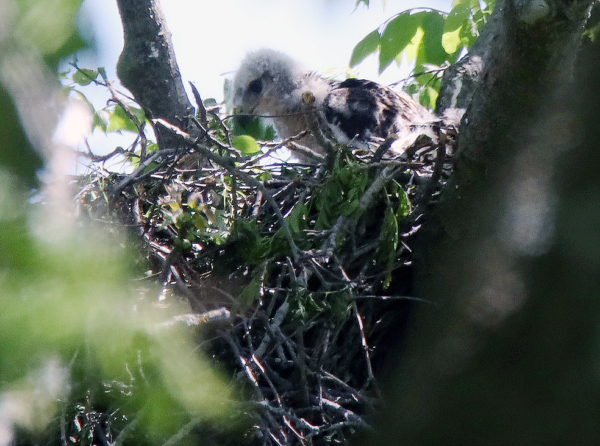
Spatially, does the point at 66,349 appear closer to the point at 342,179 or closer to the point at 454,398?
the point at 454,398

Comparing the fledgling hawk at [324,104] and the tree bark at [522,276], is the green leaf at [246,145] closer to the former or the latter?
the fledgling hawk at [324,104]

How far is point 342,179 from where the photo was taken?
2285 millimetres

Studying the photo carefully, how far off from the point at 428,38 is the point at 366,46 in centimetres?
40

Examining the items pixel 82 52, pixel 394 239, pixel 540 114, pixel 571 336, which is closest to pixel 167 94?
pixel 394 239

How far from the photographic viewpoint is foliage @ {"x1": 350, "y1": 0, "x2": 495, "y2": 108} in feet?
10.8

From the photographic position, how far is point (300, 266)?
2287 mm

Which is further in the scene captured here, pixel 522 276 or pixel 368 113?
pixel 368 113

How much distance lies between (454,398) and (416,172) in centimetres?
97

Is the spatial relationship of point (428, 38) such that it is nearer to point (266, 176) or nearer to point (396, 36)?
point (396, 36)

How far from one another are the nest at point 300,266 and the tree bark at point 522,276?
0.24m

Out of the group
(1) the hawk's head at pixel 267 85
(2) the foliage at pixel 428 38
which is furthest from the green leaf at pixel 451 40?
(1) the hawk's head at pixel 267 85

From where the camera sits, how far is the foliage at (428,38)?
10.8ft

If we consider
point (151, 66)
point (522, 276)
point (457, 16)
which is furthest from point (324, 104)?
→ point (522, 276)

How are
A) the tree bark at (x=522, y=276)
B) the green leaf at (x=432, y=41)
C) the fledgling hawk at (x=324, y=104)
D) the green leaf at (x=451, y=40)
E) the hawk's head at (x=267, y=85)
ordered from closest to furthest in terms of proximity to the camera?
the tree bark at (x=522, y=276)
the fledgling hawk at (x=324, y=104)
the green leaf at (x=432, y=41)
the green leaf at (x=451, y=40)
the hawk's head at (x=267, y=85)
